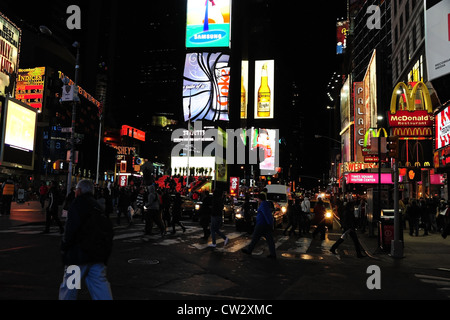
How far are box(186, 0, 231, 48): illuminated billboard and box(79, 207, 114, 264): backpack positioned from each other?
7905 centimetres

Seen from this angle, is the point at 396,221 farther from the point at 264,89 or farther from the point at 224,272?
the point at 264,89

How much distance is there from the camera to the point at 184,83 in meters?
79.2

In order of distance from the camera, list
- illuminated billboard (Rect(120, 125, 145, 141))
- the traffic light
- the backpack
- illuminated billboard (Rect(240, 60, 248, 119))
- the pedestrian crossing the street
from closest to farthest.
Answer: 1. the backpack
2. the pedestrian crossing the street
3. the traffic light
4. illuminated billboard (Rect(120, 125, 145, 141))
5. illuminated billboard (Rect(240, 60, 248, 119))

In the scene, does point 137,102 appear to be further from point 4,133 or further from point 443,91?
point 443,91

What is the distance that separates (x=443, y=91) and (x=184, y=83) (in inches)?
2495

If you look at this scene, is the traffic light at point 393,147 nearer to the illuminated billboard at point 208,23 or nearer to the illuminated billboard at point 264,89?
the illuminated billboard at point 208,23

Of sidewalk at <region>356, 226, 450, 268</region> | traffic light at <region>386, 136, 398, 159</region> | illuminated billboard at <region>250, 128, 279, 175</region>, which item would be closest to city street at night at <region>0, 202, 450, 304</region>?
sidewalk at <region>356, 226, 450, 268</region>

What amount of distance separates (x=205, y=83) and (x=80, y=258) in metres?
76.6

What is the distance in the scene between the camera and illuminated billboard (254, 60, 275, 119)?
12338 centimetres

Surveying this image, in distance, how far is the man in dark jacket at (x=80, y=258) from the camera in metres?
4.41

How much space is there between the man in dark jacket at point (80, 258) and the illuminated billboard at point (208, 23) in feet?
259

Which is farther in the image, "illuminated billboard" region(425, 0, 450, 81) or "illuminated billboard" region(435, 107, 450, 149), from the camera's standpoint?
"illuminated billboard" region(435, 107, 450, 149)

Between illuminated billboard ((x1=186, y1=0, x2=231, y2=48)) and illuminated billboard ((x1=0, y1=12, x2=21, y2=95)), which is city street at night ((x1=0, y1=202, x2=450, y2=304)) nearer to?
illuminated billboard ((x1=0, y1=12, x2=21, y2=95))
